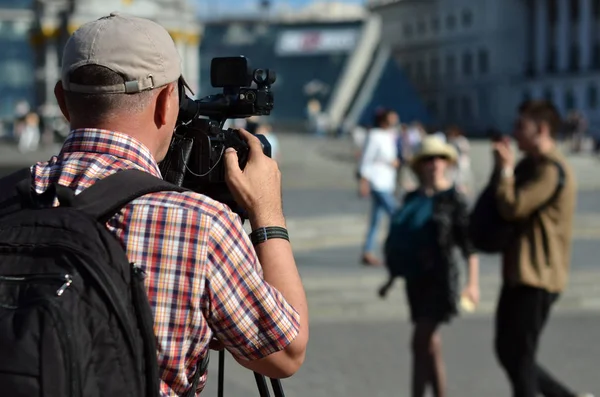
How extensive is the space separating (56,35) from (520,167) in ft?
102

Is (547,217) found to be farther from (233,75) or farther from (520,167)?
(233,75)

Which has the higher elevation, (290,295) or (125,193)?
(125,193)

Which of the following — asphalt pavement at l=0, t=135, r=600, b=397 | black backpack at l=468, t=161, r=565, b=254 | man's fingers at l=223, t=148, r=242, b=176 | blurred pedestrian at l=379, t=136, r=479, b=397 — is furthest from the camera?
asphalt pavement at l=0, t=135, r=600, b=397

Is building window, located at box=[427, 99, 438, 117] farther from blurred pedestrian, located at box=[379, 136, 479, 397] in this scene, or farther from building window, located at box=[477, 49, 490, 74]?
blurred pedestrian, located at box=[379, 136, 479, 397]

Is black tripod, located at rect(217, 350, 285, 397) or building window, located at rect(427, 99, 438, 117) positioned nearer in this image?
black tripod, located at rect(217, 350, 285, 397)

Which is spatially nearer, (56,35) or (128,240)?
(128,240)

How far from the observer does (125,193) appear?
2.04 metres

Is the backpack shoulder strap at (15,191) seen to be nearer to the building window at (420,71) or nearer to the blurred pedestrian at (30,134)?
the blurred pedestrian at (30,134)

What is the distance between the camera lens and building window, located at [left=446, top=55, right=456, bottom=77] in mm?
86438

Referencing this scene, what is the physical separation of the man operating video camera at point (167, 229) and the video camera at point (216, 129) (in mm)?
98

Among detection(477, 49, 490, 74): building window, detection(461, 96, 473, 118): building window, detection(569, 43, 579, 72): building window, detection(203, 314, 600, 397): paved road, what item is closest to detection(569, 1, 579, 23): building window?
detection(569, 43, 579, 72): building window

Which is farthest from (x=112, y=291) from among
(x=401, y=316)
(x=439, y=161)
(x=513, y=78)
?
(x=513, y=78)

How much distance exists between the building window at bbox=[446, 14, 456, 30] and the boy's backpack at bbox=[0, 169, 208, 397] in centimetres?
8490

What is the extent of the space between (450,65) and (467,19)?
4.09 meters
